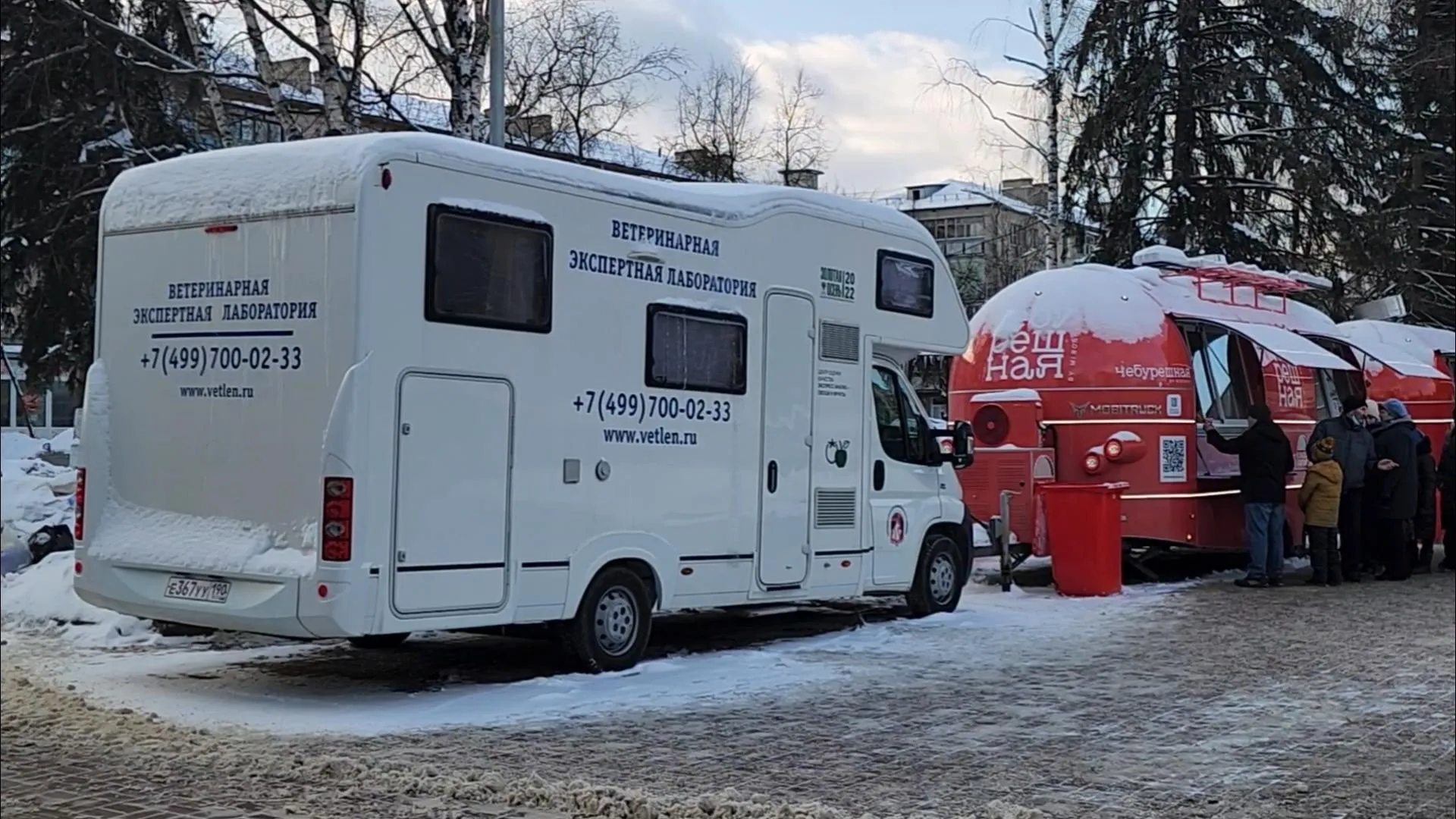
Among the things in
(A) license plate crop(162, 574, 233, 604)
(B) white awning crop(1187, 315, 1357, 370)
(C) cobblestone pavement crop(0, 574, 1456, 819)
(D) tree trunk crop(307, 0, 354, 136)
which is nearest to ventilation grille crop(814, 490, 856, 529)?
(C) cobblestone pavement crop(0, 574, 1456, 819)

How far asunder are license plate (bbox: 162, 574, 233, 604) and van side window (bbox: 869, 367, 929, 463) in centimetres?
524

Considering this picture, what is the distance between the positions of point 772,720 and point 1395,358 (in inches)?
534

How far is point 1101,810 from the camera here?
21.0 ft

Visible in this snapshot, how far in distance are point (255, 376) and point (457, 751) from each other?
2457 mm

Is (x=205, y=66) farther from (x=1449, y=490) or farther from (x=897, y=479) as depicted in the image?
(x=1449, y=490)

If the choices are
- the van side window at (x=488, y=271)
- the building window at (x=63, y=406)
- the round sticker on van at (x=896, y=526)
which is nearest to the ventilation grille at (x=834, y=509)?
the round sticker on van at (x=896, y=526)

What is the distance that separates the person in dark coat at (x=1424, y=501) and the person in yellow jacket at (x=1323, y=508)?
1.20 meters

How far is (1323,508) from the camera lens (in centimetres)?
1537

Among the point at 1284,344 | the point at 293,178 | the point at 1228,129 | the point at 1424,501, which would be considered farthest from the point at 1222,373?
the point at 293,178

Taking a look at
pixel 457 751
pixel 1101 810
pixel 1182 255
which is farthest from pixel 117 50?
pixel 1101 810

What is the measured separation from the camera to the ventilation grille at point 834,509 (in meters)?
11.1

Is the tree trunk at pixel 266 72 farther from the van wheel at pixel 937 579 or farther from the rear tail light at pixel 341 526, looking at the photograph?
the rear tail light at pixel 341 526

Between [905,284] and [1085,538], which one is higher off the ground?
[905,284]

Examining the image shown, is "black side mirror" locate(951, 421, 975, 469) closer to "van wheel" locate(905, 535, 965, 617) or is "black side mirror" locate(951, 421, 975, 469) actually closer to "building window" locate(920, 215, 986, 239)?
"van wheel" locate(905, 535, 965, 617)
